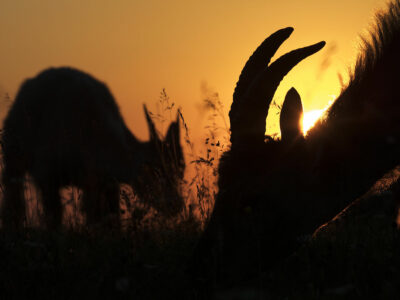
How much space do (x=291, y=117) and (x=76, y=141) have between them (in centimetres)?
495

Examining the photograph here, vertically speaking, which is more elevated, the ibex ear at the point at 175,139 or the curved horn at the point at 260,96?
the ibex ear at the point at 175,139

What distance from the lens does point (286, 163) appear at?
402 centimetres

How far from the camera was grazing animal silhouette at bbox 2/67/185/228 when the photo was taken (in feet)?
26.9

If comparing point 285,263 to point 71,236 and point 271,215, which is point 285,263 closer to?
point 271,215

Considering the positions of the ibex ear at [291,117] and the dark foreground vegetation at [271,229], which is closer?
the dark foreground vegetation at [271,229]

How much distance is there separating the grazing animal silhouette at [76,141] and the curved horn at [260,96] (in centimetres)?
382

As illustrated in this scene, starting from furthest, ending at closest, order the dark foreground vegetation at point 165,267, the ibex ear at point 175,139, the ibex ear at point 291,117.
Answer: the ibex ear at point 175,139 < the ibex ear at point 291,117 < the dark foreground vegetation at point 165,267

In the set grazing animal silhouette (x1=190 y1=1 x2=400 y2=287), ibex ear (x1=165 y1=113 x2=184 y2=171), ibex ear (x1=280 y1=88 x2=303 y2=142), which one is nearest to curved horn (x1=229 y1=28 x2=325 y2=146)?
grazing animal silhouette (x1=190 y1=1 x2=400 y2=287)

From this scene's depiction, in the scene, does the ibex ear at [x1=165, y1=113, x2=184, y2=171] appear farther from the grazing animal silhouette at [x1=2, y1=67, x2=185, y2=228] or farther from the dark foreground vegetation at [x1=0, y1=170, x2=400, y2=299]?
the dark foreground vegetation at [x1=0, y1=170, x2=400, y2=299]

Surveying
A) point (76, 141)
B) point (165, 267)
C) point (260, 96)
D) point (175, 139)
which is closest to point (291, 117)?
point (260, 96)

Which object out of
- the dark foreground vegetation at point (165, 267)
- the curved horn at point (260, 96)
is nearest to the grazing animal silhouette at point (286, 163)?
the curved horn at point (260, 96)

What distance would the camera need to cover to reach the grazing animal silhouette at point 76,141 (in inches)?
323

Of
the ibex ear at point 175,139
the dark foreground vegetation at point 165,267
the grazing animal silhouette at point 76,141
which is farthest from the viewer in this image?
the ibex ear at point 175,139

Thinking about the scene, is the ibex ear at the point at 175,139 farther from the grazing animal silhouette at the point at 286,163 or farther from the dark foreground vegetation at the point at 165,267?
the grazing animal silhouette at the point at 286,163
